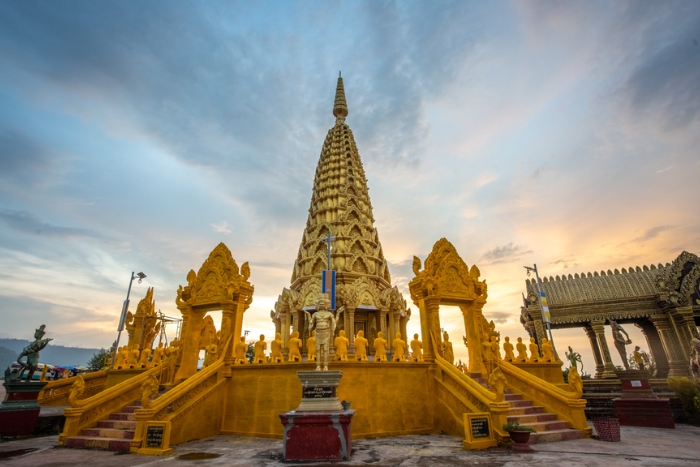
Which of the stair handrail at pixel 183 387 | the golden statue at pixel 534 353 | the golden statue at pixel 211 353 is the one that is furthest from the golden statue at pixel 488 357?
the golden statue at pixel 211 353

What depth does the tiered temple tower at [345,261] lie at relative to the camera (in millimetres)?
25719

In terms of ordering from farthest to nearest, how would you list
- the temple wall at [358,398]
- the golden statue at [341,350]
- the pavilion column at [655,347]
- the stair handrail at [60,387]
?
the pavilion column at [655,347], the stair handrail at [60,387], the golden statue at [341,350], the temple wall at [358,398]

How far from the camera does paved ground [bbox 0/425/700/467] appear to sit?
27.3ft

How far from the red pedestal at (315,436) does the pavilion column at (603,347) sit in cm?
2493

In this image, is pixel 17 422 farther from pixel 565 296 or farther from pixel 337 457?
pixel 565 296

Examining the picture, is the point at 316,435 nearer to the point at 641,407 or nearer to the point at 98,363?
the point at 641,407

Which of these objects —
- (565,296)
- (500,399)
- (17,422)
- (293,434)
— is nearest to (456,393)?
(500,399)

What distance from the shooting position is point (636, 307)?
25797mm

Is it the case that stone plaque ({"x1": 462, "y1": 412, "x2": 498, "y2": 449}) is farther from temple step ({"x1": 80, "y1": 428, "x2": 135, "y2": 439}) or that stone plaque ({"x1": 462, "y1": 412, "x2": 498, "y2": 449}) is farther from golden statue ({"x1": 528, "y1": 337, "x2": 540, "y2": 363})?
temple step ({"x1": 80, "y1": 428, "x2": 135, "y2": 439})

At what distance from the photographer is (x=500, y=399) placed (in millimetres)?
10711

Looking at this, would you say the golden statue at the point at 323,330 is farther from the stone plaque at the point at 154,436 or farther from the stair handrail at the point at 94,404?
the stair handrail at the point at 94,404

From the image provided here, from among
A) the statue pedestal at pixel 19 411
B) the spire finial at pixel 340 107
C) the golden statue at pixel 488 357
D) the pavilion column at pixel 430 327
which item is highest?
the spire finial at pixel 340 107

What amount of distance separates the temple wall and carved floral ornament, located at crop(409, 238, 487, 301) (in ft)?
10.5

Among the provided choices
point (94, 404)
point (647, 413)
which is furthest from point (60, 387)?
point (647, 413)
